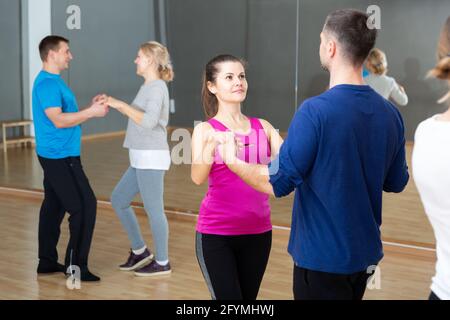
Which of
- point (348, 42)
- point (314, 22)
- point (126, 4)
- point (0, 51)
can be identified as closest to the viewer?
point (348, 42)

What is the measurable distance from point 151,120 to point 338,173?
253cm

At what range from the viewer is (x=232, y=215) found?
10.0 ft

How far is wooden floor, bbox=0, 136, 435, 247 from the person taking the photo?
5.76 metres

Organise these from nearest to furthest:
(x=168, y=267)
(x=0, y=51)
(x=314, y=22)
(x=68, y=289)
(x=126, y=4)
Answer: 1. (x=68, y=289)
2. (x=168, y=267)
3. (x=314, y=22)
4. (x=126, y=4)
5. (x=0, y=51)

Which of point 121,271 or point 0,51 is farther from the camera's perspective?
point 0,51

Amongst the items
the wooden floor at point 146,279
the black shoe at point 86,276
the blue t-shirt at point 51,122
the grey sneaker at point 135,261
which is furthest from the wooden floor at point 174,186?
the blue t-shirt at point 51,122

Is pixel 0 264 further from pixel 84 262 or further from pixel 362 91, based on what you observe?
pixel 362 91

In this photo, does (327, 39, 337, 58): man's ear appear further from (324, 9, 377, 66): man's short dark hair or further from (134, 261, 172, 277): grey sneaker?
(134, 261, 172, 277): grey sneaker

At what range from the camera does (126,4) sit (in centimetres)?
699

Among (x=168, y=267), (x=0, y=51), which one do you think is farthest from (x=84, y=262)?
(x=0, y=51)

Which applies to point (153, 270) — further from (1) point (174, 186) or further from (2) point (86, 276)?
(1) point (174, 186)

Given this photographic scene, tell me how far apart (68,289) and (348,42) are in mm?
2924

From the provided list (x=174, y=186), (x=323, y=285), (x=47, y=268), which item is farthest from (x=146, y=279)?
(x=323, y=285)

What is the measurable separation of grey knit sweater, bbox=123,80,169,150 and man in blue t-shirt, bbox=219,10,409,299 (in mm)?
2369
